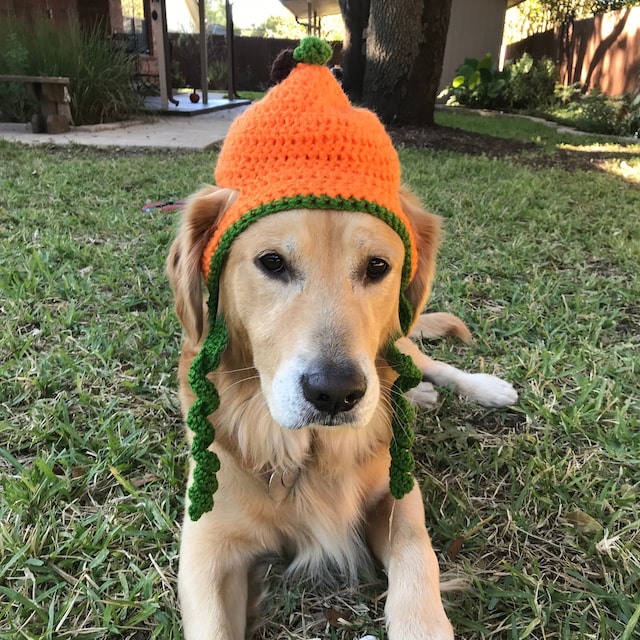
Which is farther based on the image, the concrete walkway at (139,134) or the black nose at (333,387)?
the concrete walkway at (139,134)

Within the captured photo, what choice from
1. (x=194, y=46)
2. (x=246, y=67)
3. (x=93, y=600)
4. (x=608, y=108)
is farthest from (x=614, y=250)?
(x=246, y=67)

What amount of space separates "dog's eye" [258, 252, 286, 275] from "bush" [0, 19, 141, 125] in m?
9.61

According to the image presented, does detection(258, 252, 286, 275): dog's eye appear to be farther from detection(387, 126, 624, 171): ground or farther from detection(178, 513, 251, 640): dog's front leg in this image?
detection(387, 126, 624, 171): ground

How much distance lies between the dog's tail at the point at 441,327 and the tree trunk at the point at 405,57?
24.5 ft

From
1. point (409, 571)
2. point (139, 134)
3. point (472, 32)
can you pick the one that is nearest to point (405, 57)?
point (139, 134)

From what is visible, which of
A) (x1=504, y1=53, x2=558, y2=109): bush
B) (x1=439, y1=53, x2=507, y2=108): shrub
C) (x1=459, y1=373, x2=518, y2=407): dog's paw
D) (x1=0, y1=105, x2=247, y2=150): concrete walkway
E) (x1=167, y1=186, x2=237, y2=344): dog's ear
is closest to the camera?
(x1=167, y1=186, x2=237, y2=344): dog's ear

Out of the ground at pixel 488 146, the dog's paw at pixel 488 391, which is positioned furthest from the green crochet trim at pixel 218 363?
the ground at pixel 488 146

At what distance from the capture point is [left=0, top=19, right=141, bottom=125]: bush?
9516 millimetres

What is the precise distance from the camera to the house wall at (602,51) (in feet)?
47.3

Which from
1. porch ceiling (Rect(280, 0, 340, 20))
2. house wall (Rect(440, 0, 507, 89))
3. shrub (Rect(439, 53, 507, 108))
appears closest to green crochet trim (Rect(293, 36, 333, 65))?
shrub (Rect(439, 53, 507, 108))

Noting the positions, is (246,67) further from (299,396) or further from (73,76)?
(299,396)

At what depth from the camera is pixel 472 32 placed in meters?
22.2

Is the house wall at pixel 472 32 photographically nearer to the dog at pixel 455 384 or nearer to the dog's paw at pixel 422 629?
the dog at pixel 455 384

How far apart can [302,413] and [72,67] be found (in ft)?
33.6
